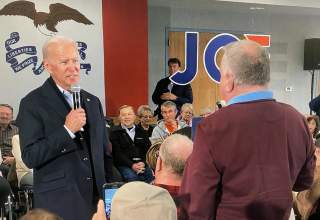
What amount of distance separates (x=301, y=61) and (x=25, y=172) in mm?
6958

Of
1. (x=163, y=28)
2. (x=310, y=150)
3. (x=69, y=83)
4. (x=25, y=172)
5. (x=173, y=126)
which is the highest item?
(x=163, y=28)

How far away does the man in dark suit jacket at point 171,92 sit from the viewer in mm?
5840

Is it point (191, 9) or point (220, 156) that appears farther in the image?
point (191, 9)

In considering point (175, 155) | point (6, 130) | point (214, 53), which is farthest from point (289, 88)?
point (175, 155)

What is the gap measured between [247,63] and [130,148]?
3.13m

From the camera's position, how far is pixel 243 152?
1.23 metres

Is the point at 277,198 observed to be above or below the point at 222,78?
below

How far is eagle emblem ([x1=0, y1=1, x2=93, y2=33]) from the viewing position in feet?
15.6

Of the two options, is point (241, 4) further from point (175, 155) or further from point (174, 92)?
point (175, 155)

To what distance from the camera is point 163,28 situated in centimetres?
732

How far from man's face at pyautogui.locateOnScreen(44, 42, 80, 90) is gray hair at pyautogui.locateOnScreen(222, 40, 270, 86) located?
0.73 m

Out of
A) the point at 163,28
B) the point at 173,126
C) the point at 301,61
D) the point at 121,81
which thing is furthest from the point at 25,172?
the point at 301,61

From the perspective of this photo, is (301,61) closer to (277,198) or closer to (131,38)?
(131,38)

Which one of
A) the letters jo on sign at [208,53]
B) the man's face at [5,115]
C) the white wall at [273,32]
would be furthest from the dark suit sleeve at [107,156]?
the white wall at [273,32]
